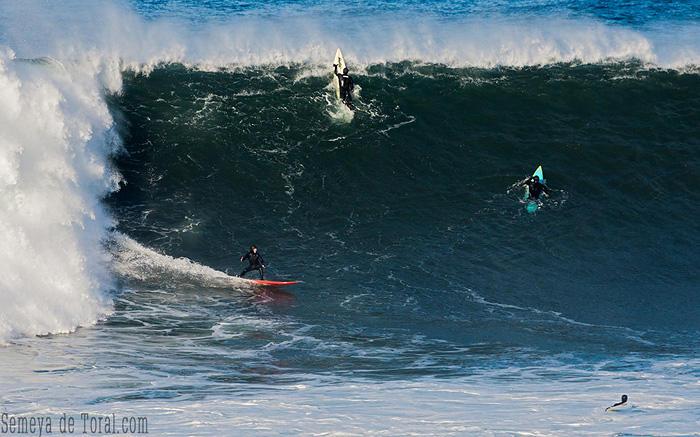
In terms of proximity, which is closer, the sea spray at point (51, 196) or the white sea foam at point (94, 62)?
the sea spray at point (51, 196)

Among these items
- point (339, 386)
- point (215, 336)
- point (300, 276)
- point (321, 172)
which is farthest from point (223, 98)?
point (339, 386)

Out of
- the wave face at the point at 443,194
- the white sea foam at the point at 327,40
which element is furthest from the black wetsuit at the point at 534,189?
the white sea foam at the point at 327,40

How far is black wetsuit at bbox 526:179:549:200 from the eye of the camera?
24.0m

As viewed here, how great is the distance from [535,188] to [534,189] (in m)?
0.04

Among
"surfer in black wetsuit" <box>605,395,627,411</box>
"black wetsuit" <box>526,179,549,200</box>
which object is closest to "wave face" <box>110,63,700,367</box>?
"black wetsuit" <box>526,179,549,200</box>

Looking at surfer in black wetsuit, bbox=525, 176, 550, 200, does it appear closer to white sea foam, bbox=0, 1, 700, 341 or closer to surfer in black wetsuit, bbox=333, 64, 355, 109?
surfer in black wetsuit, bbox=333, 64, 355, 109

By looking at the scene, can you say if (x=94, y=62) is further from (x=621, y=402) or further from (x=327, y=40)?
(x=621, y=402)

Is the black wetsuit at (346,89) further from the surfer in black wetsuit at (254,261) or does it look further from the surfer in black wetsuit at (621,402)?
the surfer in black wetsuit at (621,402)

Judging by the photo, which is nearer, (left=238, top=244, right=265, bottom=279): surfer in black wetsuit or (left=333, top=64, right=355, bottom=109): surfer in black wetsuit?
(left=238, top=244, right=265, bottom=279): surfer in black wetsuit

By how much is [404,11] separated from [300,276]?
50.5ft

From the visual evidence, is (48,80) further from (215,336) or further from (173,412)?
(173,412)

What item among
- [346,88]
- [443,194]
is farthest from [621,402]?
[346,88]

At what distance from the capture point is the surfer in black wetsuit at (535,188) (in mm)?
24047

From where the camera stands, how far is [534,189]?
79.0 ft
